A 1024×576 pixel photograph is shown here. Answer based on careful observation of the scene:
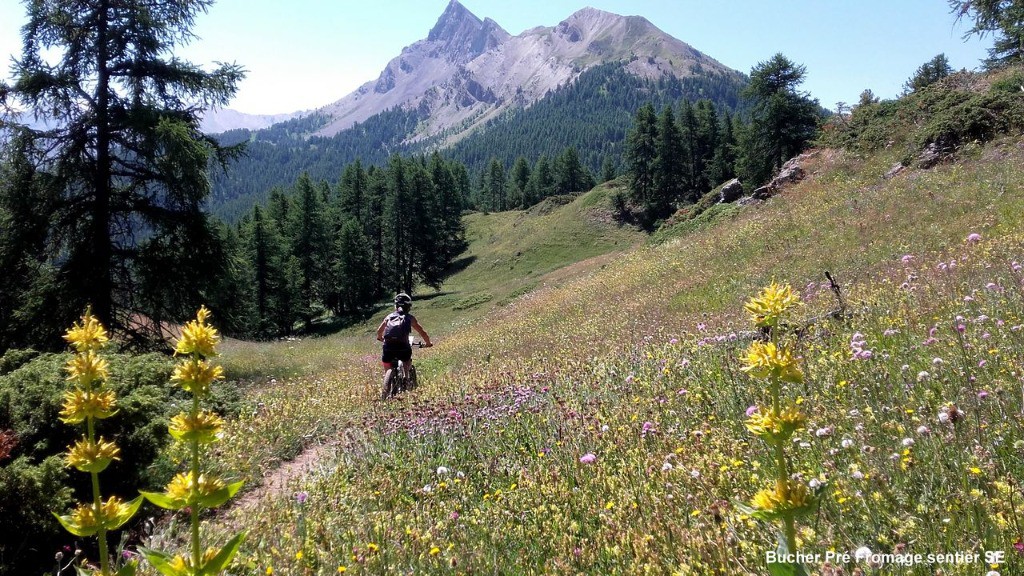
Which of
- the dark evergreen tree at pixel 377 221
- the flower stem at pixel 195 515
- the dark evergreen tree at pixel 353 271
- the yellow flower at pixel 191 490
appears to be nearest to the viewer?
the flower stem at pixel 195 515

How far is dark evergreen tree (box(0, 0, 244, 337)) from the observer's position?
1207 cm

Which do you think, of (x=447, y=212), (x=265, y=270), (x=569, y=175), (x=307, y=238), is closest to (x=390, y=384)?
(x=265, y=270)

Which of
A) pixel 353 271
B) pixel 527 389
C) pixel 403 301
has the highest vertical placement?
pixel 403 301

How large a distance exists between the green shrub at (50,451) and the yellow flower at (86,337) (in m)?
3.73

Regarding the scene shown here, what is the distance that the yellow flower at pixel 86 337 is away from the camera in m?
1.57

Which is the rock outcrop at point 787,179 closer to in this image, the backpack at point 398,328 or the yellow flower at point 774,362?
the backpack at point 398,328

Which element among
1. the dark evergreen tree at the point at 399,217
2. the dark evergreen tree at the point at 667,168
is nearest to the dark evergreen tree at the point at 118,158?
the dark evergreen tree at the point at 399,217

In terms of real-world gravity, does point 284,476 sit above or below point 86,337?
below

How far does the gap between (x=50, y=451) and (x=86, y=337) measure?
15.5 feet

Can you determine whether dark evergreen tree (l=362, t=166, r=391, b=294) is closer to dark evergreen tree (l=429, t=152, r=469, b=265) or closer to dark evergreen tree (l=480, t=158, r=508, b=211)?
dark evergreen tree (l=429, t=152, r=469, b=265)

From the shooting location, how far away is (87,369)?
1579 millimetres

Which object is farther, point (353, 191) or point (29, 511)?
point (353, 191)

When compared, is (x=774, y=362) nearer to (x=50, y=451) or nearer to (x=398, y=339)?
(x=50, y=451)

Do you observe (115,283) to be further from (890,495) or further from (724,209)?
(724,209)
